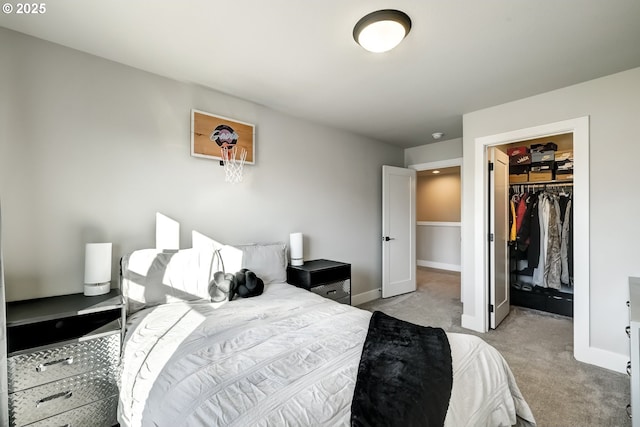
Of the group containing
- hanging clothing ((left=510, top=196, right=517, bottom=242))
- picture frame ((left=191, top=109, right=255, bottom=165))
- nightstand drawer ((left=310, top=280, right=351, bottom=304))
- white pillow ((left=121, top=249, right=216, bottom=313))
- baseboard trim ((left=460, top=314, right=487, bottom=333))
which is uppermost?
picture frame ((left=191, top=109, right=255, bottom=165))

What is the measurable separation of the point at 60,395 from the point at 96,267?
747 millimetres

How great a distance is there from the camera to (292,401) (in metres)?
0.99

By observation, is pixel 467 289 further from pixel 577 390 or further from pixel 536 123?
pixel 536 123

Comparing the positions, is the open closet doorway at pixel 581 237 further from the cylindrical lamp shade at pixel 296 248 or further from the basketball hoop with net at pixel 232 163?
the basketball hoop with net at pixel 232 163

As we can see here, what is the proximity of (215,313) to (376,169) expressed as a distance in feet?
10.9

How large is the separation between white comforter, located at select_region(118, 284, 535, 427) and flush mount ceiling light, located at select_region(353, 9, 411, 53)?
5.80 feet

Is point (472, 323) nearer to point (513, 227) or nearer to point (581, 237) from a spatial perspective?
point (581, 237)

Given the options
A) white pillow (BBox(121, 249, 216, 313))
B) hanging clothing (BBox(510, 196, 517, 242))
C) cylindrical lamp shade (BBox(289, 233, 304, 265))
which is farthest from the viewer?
hanging clothing (BBox(510, 196, 517, 242))

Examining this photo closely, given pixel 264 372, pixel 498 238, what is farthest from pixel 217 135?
pixel 498 238

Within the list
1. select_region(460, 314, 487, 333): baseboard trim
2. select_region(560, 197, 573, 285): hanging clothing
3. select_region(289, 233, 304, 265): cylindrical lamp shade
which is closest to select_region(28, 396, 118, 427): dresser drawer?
select_region(289, 233, 304, 265): cylindrical lamp shade

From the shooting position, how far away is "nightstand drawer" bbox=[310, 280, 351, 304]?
2.96m


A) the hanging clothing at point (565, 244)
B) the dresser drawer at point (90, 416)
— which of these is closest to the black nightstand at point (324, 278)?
the dresser drawer at point (90, 416)

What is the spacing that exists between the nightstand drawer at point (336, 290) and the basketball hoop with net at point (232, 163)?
4.65 feet

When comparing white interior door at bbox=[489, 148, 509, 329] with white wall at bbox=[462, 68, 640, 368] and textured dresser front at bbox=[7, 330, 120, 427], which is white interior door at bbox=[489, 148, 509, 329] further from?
textured dresser front at bbox=[7, 330, 120, 427]
